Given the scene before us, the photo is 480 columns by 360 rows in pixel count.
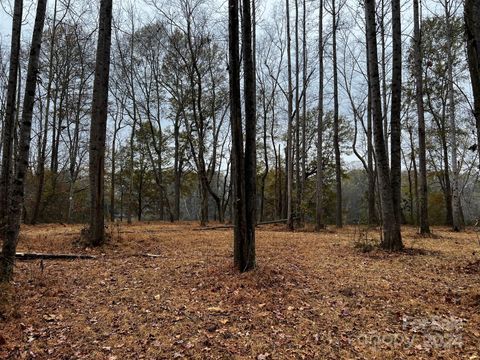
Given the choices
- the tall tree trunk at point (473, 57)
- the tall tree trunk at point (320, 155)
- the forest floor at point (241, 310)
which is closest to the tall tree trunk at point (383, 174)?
the forest floor at point (241, 310)

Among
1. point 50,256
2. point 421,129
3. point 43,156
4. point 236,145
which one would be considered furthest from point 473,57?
point 43,156

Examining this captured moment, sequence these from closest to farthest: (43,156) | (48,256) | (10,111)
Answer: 1. (48,256)
2. (10,111)
3. (43,156)

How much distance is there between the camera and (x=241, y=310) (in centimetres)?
370

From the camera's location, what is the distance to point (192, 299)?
4.02m

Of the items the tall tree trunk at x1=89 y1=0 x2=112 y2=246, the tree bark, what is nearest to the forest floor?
the tall tree trunk at x1=89 y1=0 x2=112 y2=246

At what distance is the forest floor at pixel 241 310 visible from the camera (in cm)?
296

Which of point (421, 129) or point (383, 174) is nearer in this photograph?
point (383, 174)

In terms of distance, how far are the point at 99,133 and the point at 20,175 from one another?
353 centimetres

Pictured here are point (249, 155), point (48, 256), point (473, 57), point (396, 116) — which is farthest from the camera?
point (396, 116)

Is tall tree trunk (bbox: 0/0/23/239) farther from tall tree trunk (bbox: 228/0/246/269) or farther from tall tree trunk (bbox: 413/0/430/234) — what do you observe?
tall tree trunk (bbox: 413/0/430/234)

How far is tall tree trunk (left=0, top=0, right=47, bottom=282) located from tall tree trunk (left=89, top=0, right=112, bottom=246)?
309cm

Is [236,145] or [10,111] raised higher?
[10,111]

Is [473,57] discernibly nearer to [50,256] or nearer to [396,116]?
[396,116]

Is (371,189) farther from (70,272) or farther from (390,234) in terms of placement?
(70,272)
